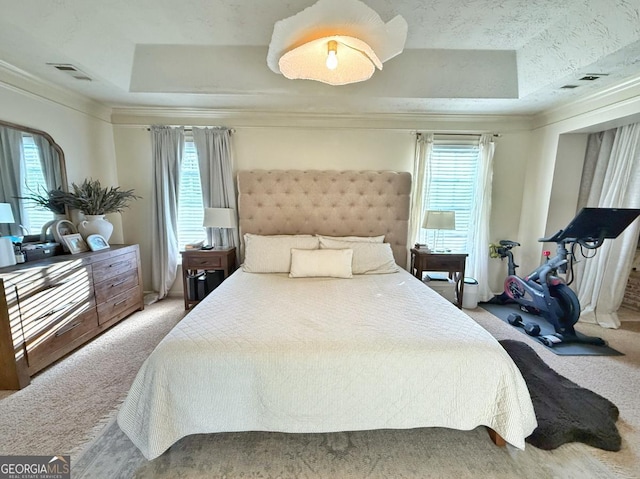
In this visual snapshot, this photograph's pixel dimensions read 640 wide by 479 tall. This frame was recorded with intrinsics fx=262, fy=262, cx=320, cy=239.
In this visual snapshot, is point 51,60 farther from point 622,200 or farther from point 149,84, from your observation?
point 622,200

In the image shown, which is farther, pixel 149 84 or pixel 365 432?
pixel 149 84

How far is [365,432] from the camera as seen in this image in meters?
1.61

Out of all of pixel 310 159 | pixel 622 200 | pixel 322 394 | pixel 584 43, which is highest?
pixel 584 43

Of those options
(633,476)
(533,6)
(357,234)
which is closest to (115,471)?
(633,476)

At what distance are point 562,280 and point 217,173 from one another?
13.6 feet

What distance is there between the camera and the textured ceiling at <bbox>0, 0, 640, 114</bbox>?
6.48 ft

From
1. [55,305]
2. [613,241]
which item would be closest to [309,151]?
[55,305]

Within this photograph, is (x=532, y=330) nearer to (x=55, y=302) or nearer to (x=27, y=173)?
(x=55, y=302)

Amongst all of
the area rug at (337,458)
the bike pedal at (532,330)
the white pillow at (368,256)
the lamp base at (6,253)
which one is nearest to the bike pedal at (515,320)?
the bike pedal at (532,330)

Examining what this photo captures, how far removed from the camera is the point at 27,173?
7.97 feet

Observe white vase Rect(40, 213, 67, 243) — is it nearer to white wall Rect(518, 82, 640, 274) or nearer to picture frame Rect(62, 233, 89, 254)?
picture frame Rect(62, 233, 89, 254)

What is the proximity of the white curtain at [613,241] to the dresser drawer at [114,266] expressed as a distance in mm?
5376

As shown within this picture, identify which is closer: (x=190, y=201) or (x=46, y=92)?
(x=46, y=92)

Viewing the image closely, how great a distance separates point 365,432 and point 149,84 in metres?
3.64
